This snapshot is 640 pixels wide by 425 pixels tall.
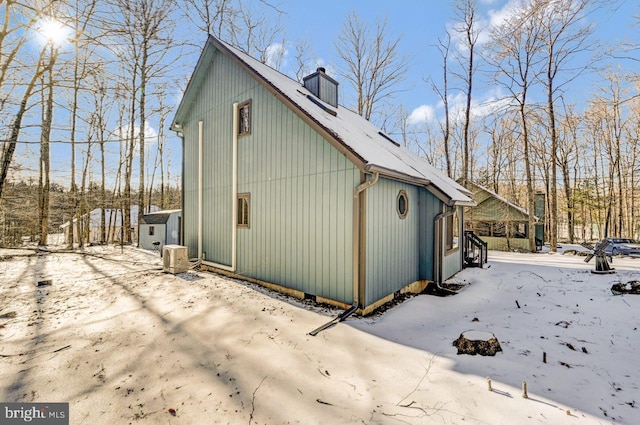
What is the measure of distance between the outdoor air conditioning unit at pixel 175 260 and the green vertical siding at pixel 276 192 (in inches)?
32.2

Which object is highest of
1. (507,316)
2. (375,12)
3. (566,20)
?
(375,12)

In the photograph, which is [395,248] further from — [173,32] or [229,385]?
[173,32]

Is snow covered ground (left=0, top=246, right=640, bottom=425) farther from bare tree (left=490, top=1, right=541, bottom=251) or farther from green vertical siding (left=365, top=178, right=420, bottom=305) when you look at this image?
bare tree (left=490, top=1, right=541, bottom=251)

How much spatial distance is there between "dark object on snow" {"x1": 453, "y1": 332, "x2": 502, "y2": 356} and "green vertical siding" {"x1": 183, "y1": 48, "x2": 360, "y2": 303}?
2.06 meters

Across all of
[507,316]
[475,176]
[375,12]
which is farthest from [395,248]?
[475,176]

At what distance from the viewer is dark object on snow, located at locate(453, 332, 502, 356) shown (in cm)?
375

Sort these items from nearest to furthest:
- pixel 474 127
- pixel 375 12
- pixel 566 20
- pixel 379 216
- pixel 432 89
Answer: pixel 379 216
pixel 566 20
pixel 375 12
pixel 432 89
pixel 474 127

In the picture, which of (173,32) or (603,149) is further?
(603,149)

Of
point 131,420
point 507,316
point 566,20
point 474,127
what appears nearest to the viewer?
point 131,420

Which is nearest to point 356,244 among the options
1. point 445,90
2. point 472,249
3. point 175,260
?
point 175,260

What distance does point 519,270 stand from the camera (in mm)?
9500

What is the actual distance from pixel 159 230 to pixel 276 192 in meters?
10.9

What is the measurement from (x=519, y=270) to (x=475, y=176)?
1717 cm

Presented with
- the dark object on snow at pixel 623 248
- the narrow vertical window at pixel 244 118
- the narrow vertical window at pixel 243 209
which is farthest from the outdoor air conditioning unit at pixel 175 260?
the dark object on snow at pixel 623 248
